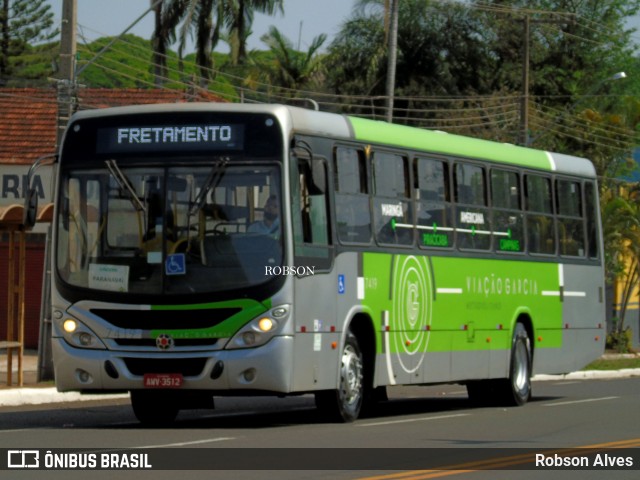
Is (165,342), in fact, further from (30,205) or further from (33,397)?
(33,397)

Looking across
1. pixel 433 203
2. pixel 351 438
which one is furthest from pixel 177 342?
pixel 433 203

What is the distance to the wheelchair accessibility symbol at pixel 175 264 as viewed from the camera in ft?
48.0

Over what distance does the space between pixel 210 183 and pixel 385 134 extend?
9.97 ft

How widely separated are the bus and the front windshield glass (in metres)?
0.01

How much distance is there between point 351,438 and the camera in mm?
13695

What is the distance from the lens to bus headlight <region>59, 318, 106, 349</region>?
14.9m

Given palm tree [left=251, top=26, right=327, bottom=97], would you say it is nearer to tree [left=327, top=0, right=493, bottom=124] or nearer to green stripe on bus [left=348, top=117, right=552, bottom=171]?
tree [left=327, top=0, right=493, bottom=124]

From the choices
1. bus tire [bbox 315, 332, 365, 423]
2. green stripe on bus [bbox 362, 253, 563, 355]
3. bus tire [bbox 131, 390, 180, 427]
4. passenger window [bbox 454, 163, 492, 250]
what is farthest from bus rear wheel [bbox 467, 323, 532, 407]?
bus tire [bbox 131, 390, 180, 427]

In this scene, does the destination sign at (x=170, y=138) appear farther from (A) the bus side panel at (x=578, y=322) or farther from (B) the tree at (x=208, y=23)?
(B) the tree at (x=208, y=23)

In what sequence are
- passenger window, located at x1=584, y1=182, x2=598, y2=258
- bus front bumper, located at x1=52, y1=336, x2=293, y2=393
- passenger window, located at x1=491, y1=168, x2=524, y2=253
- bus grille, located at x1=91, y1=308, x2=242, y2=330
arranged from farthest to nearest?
passenger window, located at x1=584, y1=182, x2=598, y2=258, passenger window, located at x1=491, y1=168, x2=524, y2=253, bus grille, located at x1=91, y1=308, x2=242, y2=330, bus front bumper, located at x1=52, y1=336, x2=293, y2=393

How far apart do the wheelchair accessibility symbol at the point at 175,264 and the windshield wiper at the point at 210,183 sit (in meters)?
0.45

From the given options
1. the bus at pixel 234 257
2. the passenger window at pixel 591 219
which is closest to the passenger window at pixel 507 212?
the bus at pixel 234 257

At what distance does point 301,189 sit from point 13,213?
615cm
